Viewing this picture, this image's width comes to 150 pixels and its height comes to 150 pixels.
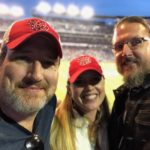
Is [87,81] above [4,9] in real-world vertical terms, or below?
below

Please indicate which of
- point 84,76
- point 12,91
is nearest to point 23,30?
point 12,91

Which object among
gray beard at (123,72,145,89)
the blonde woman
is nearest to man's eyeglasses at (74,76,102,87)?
the blonde woman

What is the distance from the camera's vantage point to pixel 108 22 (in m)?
4.32

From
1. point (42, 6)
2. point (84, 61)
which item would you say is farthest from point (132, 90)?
point (42, 6)

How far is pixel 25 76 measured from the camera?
3.03ft

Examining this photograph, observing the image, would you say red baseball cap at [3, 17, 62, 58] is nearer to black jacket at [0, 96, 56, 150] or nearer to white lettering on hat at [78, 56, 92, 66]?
black jacket at [0, 96, 56, 150]

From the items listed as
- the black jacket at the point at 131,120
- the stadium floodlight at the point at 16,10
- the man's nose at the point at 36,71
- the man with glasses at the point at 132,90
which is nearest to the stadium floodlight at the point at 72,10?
the stadium floodlight at the point at 16,10

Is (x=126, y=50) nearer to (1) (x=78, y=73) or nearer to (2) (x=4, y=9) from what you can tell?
(1) (x=78, y=73)

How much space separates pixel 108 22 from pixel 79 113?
2.90 metres

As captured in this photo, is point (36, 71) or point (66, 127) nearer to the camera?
point (36, 71)

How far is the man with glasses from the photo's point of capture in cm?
139

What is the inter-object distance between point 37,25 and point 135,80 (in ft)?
2.45

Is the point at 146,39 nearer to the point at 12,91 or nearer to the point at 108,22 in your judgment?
the point at 12,91

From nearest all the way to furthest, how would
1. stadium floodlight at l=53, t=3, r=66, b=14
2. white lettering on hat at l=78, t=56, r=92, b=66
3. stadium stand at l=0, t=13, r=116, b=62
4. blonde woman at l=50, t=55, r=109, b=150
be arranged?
1. blonde woman at l=50, t=55, r=109, b=150
2. white lettering on hat at l=78, t=56, r=92, b=66
3. stadium floodlight at l=53, t=3, r=66, b=14
4. stadium stand at l=0, t=13, r=116, b=62
